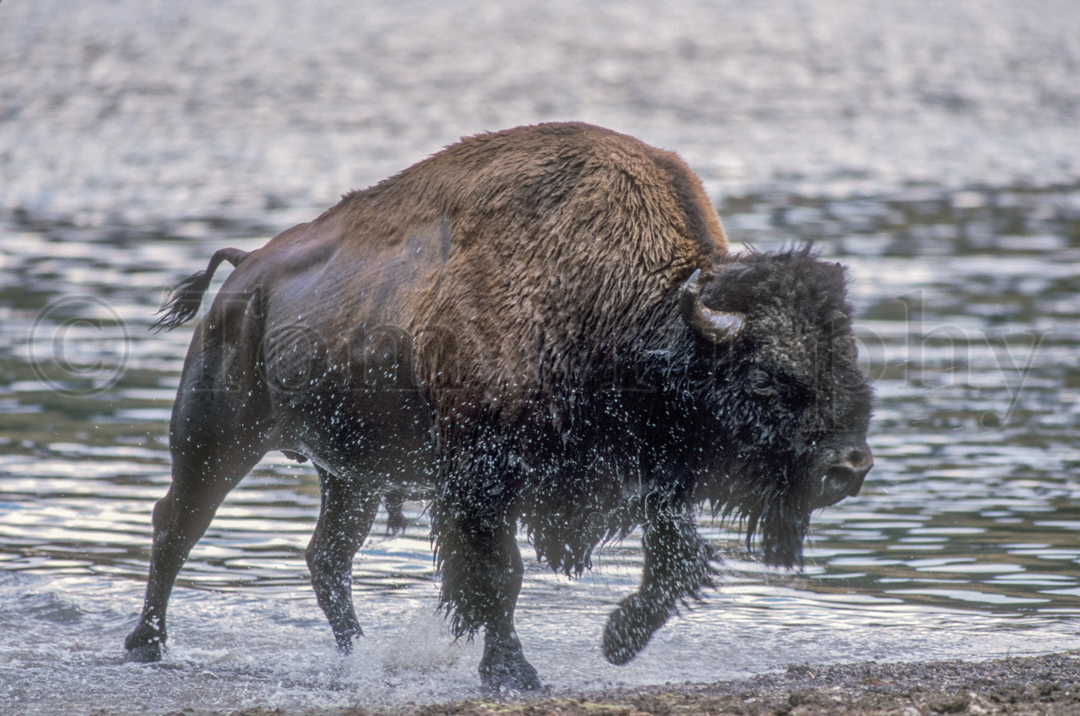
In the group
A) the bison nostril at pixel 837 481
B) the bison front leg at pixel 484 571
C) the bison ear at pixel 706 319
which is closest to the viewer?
the bison nostril at pixel 837 481

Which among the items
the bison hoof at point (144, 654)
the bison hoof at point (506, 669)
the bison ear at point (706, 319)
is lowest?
the bison hoof at point (144, 654)

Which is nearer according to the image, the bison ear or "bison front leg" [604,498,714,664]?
the bison ear

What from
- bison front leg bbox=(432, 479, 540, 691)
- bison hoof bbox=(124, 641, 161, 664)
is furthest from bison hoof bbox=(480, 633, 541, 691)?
bison hoof bbox=(124, 641, 161, 664)

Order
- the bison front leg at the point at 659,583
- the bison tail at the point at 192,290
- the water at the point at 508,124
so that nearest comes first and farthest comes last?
the bison front leg at the point at 659,583
the water at the point at 508,124
the bison tail at the point at 192,290

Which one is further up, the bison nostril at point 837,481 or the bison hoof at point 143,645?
the bison nostril at point 837,481

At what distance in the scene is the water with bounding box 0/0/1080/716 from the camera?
560 cm

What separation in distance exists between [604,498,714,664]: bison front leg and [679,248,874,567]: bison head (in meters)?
0.33

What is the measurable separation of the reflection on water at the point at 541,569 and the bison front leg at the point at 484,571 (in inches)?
8.6

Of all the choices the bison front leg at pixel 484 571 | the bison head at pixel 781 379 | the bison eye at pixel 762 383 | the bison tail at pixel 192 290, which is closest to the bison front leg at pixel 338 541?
the bison front leg at pixel 484 571

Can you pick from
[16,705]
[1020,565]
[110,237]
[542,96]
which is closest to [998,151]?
[542,96]

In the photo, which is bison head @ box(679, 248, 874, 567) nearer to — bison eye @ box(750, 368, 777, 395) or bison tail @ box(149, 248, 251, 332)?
bison eye @ box(750, 368, 777, 395)

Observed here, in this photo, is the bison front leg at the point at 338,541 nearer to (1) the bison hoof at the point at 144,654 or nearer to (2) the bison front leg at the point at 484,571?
(1) the bison hoof at the point at 144,654

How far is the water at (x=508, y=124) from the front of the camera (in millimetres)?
5598

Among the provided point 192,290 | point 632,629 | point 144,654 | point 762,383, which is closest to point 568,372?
point 762,383
